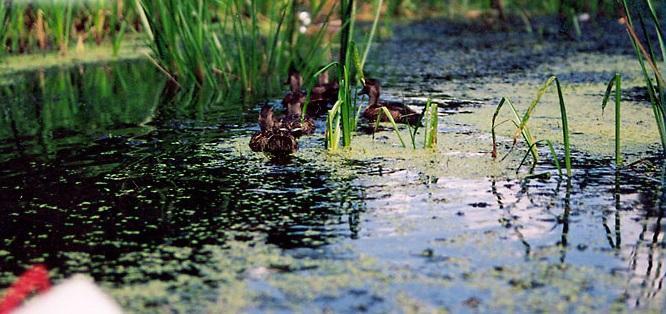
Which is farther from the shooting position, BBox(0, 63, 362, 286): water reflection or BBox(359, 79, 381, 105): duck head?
BBox(359, 79, 381, 105): duck head

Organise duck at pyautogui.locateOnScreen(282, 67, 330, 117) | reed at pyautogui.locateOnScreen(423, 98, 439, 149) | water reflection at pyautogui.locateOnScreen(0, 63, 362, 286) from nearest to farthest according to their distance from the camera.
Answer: water reflection at pyautogui.locateOnScreen(0, 63, 362, 286)
reed at pyautogui.locateOnScreen(423, 98, 439, 149)
duck at pyautogui.locateOnScreen(282, 67, 330, 117)

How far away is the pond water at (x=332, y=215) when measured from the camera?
174 cm

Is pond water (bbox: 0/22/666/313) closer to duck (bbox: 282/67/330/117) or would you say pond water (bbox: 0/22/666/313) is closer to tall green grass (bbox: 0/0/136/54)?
duck (bbox: 282/67/330/117)

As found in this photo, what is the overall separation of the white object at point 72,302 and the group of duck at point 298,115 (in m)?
1.18

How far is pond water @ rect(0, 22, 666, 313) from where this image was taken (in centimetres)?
174

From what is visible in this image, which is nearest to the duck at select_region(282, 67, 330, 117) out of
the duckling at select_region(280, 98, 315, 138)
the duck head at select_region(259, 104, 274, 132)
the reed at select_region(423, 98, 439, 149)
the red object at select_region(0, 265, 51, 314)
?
the duckling at select_region(280, 98, 315, 138)

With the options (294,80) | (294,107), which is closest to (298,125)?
(294,107)

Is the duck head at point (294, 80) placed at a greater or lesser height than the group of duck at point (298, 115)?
greater

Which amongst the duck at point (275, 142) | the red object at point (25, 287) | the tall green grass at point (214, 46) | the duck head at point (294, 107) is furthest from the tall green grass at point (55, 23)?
the red object at point (25, 287)

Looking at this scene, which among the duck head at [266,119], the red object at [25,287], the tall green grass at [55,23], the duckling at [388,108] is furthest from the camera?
the tall green grass at [55,23]

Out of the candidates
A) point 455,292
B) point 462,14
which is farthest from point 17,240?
point 462,14

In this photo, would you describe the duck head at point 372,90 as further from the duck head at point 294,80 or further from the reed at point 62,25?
the reed at point 62,25

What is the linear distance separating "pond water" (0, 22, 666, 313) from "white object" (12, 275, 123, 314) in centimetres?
4

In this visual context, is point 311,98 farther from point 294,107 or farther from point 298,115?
point 298,115
